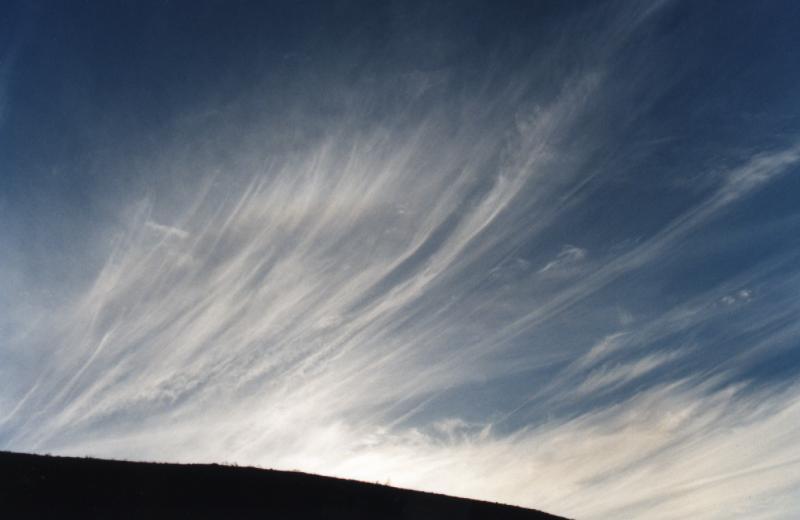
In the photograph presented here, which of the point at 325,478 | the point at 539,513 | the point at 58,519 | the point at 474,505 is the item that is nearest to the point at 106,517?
the point at 58,519

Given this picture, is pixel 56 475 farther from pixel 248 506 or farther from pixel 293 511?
pixel 293 511

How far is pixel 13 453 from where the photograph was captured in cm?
816

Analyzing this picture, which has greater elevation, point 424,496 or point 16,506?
point 424,496

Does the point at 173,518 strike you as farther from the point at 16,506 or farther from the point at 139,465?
the point at 16,506

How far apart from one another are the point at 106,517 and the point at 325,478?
4890 millimetres

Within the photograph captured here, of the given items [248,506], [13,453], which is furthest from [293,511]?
[13,453]

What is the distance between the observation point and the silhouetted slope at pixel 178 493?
304 inches

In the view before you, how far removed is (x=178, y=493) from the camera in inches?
352

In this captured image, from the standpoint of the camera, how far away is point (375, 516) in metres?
11.3

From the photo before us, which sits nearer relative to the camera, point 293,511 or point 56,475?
point 56,475

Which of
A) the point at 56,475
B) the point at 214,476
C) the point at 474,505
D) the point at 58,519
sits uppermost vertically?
the point at 474,505

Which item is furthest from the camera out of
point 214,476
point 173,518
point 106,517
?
point 214,476

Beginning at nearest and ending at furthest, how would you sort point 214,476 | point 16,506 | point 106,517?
point 16,506 → point 106,517 → point 214,476

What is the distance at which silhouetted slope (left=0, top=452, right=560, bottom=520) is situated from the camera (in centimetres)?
773
